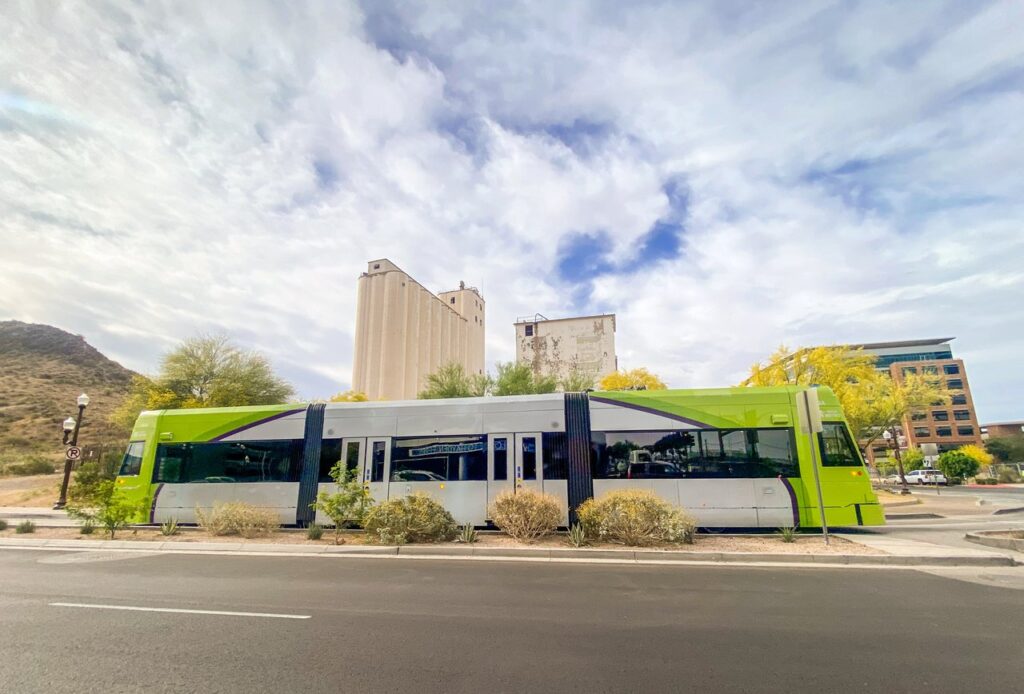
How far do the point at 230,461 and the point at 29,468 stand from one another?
113ft

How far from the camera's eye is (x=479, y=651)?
4.84 m

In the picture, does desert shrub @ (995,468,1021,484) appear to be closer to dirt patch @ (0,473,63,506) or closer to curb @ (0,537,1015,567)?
curb @ (0,537,1015,567)

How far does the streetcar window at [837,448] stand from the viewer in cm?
1247

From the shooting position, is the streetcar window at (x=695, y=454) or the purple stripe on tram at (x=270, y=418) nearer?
the streetcar window at (x=695, y=454)

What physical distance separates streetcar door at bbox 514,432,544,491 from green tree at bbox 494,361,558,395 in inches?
798

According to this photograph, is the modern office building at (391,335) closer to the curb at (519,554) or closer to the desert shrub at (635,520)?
the curb at (519,554)

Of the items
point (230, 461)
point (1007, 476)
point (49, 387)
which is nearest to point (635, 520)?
point (230, 461)

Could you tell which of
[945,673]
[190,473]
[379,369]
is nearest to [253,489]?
[190,473]

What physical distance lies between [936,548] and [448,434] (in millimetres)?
11057

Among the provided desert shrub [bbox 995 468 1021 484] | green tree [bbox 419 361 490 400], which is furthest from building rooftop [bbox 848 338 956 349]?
green tree [bbox 419 361 490 400]

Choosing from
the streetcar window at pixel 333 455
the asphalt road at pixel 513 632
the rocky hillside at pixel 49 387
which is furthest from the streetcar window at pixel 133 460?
the rocky hillside at pixel 49 387

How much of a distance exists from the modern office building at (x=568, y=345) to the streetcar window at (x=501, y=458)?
5355cm

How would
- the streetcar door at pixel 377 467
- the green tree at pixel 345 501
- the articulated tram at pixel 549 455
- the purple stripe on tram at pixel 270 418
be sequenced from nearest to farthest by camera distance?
the green tree at pixel 345 501, the articulated tram at pixel 549 455, the streetcar door at pixel 377 467, the purple stripe on tram at pixel 270 418

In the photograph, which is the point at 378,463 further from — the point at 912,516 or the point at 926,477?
the point at 926,477
